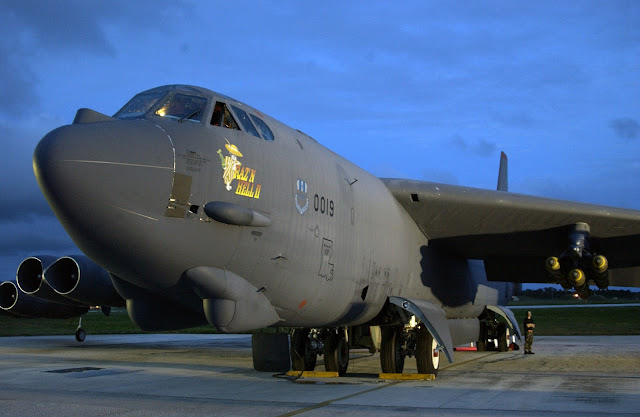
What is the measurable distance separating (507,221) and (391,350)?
3415mm

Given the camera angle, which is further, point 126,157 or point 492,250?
point 492,250

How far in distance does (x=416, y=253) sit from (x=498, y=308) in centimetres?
677

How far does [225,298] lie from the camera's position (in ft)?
25.7

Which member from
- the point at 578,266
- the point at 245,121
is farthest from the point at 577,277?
the point at 245,121

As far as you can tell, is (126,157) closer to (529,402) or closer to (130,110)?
(130,110)

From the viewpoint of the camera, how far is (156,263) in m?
7.38

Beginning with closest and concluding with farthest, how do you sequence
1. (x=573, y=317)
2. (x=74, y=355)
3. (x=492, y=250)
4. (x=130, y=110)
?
(x=130, y=110)
(x=492, y=250)
(x=74, y=355)
(x=573, y=317)

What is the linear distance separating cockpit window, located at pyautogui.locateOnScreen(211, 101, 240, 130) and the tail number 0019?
5.21 feet

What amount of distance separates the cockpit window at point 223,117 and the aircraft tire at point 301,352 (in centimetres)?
521

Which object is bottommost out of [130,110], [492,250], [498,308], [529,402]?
[529,402]

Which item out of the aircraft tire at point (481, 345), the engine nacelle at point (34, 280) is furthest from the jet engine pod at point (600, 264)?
the engine nacelle at point (34, 280)

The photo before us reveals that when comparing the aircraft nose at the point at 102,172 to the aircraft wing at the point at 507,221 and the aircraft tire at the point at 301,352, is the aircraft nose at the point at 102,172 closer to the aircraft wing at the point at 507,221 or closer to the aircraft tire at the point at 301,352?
the aircraft tire at the point at 301,352

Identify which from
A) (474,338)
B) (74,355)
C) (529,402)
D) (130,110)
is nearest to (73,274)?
(74,355)

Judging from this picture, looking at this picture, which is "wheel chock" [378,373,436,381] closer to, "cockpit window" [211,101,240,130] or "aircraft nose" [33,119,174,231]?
"cockpit window" [211,101,240,130]
